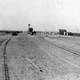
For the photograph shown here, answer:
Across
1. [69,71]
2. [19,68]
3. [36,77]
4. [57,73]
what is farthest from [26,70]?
[69,71]

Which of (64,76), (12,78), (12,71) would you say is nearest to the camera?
(12,78)

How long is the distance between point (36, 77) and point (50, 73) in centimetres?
94

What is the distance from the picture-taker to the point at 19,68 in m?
7.66

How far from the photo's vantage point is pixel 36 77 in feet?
20.9

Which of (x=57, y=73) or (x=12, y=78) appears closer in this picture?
(x=12, y=78)

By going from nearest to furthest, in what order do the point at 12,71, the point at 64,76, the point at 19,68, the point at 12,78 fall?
the point at 12,78, the point at 64,76, the point at 12,71, the point at 19,68

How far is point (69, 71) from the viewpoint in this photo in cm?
739

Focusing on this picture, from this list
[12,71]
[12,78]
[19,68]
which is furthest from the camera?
[19,68]

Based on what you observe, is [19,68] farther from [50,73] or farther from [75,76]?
[75,76]

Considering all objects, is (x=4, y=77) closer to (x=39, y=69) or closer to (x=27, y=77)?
(x=27, y=77)

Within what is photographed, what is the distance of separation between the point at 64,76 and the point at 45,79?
1046 mm

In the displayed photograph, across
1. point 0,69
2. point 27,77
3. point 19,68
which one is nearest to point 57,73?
point 27,77

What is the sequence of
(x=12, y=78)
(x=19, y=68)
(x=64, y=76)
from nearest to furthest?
(x=12, y=78) → (x=64, y=76) → (x=19, y=68)

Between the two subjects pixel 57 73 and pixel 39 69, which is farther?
pixel 39 69
